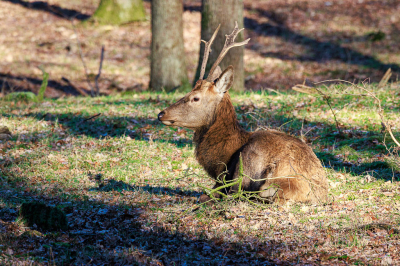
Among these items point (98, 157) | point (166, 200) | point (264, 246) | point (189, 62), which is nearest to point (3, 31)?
point (189, 62)

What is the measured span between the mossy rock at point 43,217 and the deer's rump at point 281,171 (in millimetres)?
2285

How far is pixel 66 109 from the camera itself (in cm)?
1071

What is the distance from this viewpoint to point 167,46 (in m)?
13.4

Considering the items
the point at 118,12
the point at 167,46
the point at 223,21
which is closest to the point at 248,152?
the point at 223,21

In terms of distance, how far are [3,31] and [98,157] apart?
59.9 ft

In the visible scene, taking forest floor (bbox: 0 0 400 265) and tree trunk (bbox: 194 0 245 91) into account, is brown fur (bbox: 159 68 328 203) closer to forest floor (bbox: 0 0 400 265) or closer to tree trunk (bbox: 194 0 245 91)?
forest floor (bbox: 0 0 400 265)

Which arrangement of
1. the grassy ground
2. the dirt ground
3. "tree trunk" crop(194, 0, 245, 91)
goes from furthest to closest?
the dirt ground < "tree trunk" crop(194, 0, 245, 91) < the grassy ground

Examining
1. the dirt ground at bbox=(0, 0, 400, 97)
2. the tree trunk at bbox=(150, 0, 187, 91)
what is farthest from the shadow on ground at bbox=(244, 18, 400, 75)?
the tree trunk at bbox=(150, 0, 187, 91)

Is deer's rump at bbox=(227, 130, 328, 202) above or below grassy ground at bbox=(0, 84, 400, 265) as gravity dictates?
above

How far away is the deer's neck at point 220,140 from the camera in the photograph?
596 centimetres

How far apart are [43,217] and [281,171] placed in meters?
3.02

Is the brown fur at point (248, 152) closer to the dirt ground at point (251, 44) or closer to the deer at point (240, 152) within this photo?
the deer at point (240, 152)

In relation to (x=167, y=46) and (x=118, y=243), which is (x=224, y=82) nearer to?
(x=118, y=243)

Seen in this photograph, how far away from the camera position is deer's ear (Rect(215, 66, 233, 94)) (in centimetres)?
581
